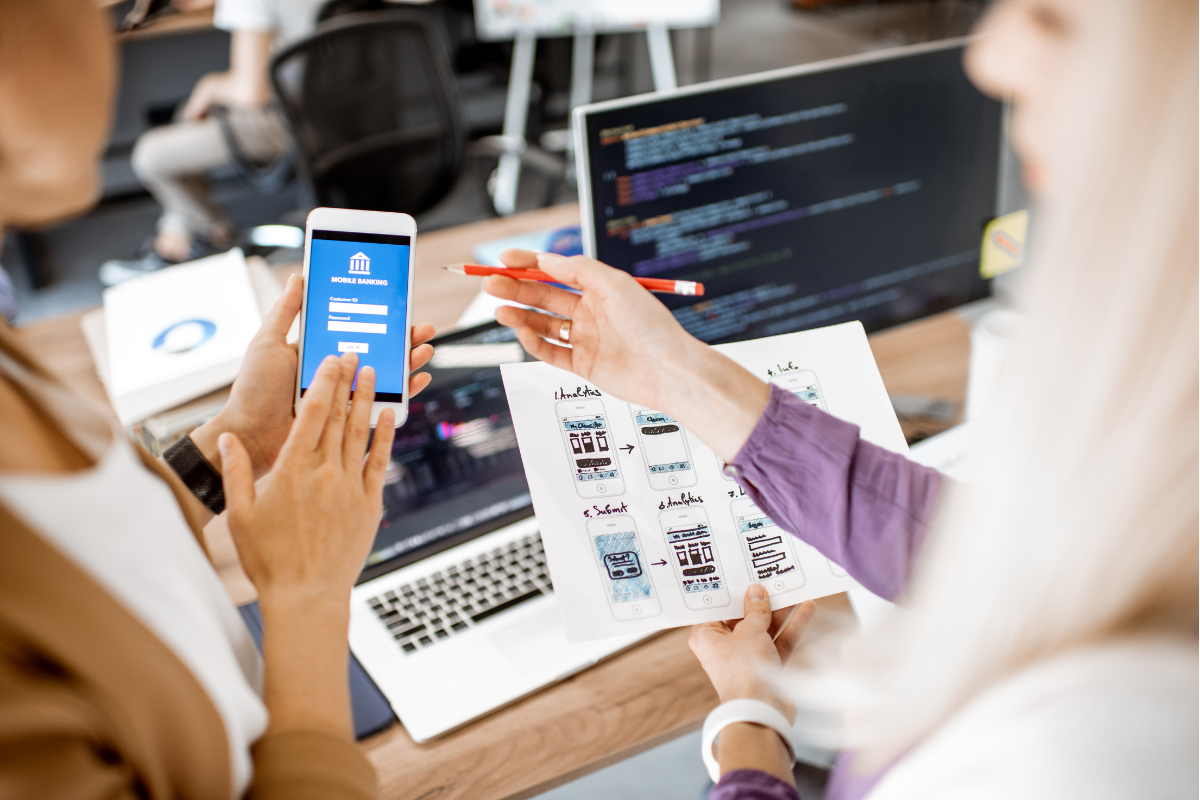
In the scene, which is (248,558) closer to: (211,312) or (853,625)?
(853,625)

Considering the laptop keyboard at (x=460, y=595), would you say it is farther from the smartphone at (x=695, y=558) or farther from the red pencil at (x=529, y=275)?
the red pencil at (x=529, y=275)

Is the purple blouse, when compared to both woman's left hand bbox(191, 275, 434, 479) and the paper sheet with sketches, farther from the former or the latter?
woman's left hand bbox(191, 275, 434, 479)

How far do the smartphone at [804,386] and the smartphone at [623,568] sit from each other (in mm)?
226

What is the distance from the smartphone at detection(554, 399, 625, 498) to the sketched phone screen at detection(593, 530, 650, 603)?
5cm

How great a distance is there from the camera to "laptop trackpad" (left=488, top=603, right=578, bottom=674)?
3.05 feet

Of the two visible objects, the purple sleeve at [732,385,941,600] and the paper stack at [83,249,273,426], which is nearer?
the purple sleeve at [732,385,941,600]

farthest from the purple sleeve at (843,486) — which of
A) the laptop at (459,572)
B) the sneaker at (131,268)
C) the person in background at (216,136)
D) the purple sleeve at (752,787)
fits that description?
the sneaker at (131,268)

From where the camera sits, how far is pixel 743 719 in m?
0.72

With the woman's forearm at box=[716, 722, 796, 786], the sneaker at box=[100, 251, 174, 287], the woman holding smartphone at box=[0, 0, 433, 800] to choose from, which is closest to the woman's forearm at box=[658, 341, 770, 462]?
the woman's forearm at box=[716, 722, 796, 786]

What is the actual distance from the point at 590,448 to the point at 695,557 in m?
0.15

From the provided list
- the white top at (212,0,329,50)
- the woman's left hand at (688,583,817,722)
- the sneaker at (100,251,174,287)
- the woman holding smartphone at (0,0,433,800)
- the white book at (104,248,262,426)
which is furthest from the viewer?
the sneaker at (100,251,174,287)

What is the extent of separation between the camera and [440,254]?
168 cm

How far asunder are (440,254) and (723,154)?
79 centimetres

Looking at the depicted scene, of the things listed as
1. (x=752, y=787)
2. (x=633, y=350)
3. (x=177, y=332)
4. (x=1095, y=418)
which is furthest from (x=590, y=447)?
(x=177, y=332)
